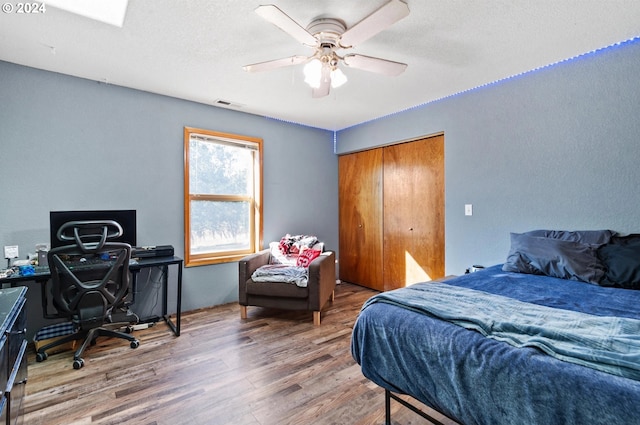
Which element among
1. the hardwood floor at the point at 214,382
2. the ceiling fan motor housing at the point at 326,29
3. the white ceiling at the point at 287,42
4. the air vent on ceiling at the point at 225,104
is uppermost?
the air vent on ceiling at the point at 225,104

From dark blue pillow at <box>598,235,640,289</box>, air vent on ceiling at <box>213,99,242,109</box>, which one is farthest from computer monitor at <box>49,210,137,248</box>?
dark blue pillow at <box>598,235,640,289</box>

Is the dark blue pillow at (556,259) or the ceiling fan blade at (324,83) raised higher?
the ceiling fan blade at (324,83)

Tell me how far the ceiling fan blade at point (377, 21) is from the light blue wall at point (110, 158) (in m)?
2.29

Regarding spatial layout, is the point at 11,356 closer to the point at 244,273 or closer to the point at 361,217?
the point at 244,273

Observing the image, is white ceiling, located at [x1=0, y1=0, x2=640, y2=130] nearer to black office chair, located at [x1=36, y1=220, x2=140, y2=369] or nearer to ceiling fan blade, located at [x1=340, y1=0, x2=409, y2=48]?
ceiling fan blade, located at [x1=340, y1=0, x2=409, y2=48]

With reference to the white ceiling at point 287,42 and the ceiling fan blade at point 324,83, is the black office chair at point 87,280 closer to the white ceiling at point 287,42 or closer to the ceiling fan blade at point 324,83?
the white ceiling at point 287,42

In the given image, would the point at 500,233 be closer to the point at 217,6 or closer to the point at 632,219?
the point at 632,219

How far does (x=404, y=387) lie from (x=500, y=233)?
2183mm

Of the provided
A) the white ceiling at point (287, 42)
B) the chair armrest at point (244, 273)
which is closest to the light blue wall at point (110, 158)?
the white ceiling at point (287, 42)

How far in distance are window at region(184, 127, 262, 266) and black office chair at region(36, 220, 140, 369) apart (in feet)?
3.21

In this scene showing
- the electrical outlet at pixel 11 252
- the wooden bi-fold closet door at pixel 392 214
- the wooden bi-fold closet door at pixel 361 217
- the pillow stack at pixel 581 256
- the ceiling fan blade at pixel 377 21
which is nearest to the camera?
the ceiling fan blade at pixel 377 21

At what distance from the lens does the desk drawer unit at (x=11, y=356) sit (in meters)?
1.16

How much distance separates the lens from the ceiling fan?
1.55 metres

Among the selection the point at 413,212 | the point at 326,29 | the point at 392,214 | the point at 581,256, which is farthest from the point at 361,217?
the point at 326,29
